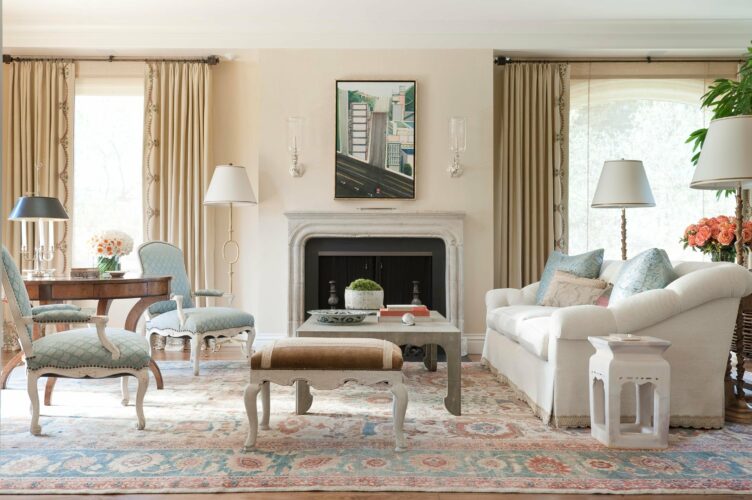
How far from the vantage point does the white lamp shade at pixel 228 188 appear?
546 centimetres

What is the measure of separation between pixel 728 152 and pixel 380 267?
3.12 metres

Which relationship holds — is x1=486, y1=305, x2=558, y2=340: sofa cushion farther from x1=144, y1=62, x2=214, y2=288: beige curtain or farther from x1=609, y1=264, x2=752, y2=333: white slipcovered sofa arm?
x1=144, y1=62, x2=214, y2=288: beige curtain

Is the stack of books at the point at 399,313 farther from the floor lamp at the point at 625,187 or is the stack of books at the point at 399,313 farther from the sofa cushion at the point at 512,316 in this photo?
the floor lamp at the point at 625,187

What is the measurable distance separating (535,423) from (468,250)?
8.75 feet

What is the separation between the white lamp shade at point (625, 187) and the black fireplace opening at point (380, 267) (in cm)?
152

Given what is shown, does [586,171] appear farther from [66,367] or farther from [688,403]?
[66,367]

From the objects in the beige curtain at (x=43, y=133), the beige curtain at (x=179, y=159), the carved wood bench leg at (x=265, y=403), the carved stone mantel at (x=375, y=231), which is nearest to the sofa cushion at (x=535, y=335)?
the carved wood bench leg at (x=265, y=403)

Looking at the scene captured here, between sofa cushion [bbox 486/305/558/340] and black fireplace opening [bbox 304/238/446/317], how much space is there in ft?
3.44

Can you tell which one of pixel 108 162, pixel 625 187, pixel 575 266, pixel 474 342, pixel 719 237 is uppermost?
pixel 108 162

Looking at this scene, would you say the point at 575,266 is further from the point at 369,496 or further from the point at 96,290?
the point at 96,290

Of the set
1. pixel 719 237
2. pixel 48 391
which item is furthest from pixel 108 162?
pixel 719 237

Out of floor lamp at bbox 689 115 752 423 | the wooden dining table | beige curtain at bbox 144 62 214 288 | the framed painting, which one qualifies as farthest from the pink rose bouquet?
beige curtain at bbox 144 62 214 288

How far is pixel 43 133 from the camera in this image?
19.9 feet

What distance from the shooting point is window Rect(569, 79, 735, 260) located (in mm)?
6246
